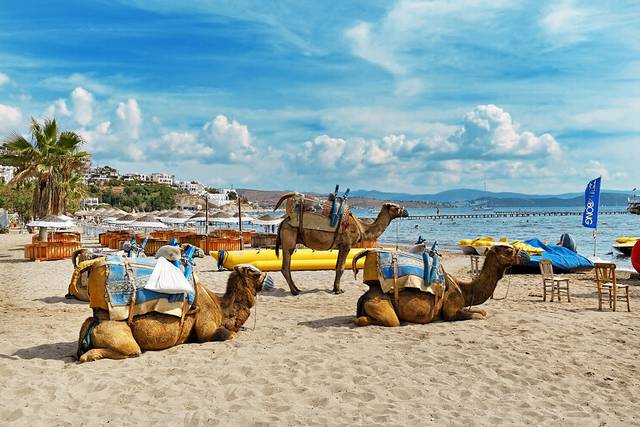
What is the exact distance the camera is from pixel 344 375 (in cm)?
625

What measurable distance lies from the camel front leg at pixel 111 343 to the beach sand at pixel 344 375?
0.12 metres

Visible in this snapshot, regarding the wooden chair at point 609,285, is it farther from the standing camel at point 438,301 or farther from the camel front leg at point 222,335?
the camel front leg at point 222,335

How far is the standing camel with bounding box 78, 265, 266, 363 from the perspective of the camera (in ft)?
22.1

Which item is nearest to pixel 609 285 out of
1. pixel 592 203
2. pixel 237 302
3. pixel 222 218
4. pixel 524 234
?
pixel 237 302

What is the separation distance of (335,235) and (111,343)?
667 cm

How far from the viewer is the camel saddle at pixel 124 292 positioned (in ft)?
22.2

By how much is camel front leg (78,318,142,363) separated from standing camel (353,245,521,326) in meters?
3.56

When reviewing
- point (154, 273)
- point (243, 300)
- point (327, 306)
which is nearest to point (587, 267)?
point (327, 306)

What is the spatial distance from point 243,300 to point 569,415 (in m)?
4.63

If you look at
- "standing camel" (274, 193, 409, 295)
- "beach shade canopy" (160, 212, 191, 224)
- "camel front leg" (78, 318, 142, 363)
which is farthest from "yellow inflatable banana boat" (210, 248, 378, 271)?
"beach shade canopy" (160, 212, 191, 224)

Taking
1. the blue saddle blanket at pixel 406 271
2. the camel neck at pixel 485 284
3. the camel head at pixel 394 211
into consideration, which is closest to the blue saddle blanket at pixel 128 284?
the blue saddle blanket at pixel 406 271

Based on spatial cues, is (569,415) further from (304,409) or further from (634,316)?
(634,316)

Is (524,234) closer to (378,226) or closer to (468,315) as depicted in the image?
(378,226)

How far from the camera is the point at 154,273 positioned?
7027 millimetres
